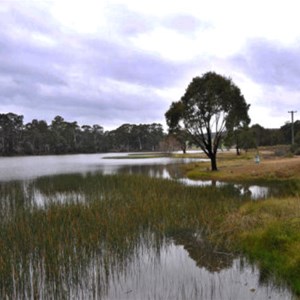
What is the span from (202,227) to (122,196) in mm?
5883

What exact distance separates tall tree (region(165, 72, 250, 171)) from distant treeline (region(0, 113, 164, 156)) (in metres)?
104

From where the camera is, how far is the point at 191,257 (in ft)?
27.9

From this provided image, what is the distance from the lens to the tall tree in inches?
1195

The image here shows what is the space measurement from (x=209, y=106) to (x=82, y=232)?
24003 mm

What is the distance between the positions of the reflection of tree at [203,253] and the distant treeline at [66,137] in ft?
401

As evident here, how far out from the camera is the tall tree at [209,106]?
30.4m

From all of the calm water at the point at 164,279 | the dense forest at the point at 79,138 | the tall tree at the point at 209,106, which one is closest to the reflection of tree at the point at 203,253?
the calm water at the point at 164,279

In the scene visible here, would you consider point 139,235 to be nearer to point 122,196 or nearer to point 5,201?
point 122,196

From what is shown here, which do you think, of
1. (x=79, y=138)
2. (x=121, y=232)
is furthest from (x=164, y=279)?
(x=79, y=138)

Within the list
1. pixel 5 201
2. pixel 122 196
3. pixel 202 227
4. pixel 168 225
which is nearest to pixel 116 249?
pixel 168 225

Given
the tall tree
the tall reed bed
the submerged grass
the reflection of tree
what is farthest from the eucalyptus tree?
the reflection of tree

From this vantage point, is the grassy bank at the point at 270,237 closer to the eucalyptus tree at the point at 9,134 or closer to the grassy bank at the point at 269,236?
the grassy bank at the point at 269,236

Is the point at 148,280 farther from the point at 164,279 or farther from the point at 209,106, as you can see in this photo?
the point at 209,106

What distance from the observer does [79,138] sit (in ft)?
504
